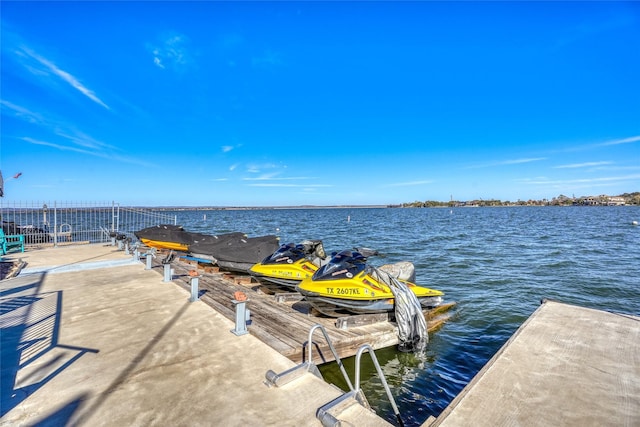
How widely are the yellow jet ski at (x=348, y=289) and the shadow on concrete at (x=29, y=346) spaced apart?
3534mm

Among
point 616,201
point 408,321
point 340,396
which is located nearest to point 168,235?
point 408,321

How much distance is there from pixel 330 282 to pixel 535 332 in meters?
3.68

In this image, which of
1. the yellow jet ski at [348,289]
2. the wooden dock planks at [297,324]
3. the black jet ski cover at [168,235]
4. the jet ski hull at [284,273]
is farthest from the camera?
the black jet ski cover at [168,235]

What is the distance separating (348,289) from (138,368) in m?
3.48

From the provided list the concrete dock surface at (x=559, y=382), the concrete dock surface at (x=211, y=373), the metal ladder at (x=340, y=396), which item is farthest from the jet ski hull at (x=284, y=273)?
the concrete dock surface at (x=559, y=382)

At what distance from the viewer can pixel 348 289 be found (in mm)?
5781

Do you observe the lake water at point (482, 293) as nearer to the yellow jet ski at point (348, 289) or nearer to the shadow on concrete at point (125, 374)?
the yellow jet ski at point (348, 289)

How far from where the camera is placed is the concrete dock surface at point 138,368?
2.86m

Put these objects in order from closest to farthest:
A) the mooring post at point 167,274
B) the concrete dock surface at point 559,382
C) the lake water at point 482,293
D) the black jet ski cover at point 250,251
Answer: the concrete dock surface at point 559,382 < the lake water at point 482,293 < the mooring post at point 167,274 < the black jet ski cover at point 250,251

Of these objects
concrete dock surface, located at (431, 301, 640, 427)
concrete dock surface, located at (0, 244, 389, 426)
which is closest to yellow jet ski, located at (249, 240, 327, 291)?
concrete dock surface, located at (0, 244, 389, 426)

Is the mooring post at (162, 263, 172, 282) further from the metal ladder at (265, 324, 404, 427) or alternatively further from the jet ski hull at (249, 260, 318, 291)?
the metal ladder at (265, 324, 404, 427)

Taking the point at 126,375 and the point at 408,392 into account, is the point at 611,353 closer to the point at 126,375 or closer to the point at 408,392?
the point at 408,392

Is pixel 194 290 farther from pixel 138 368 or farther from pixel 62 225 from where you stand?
pixel 62 225

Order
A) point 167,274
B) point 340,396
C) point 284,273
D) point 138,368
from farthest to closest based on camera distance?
1. point 167,274
2. point 284,273
3. point 138,368
4. point 340,396
